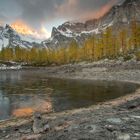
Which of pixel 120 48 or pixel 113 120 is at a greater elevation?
pixel 120 48

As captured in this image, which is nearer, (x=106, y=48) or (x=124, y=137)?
(x=124, y=137)

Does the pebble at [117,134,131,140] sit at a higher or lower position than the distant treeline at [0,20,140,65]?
lower

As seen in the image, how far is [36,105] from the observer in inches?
1289

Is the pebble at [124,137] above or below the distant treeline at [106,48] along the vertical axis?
below

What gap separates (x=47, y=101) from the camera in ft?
117

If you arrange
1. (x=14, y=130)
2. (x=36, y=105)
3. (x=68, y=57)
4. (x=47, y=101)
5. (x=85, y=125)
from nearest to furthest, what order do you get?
(x=85, y=125) → (x=14, y=130) → (x=36, y=105) → (x=47, y=101) → (x=68, y=57)

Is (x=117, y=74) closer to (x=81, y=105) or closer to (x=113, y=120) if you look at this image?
(x=81, y=105)

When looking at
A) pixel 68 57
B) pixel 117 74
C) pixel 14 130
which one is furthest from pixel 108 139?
pixel 68 57

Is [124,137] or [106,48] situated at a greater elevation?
[106,48]

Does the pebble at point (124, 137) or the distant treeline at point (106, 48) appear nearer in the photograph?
the pebble at point (124, 137)

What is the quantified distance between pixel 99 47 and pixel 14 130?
113 m

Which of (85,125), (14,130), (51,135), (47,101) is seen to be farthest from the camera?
(47,101)

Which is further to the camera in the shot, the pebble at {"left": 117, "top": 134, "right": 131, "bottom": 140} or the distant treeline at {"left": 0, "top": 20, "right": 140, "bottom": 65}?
the distant treeline at {"left": 0, "top": 20, "right": 140, "bottom": 65}

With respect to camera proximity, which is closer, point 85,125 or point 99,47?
point 85,125
